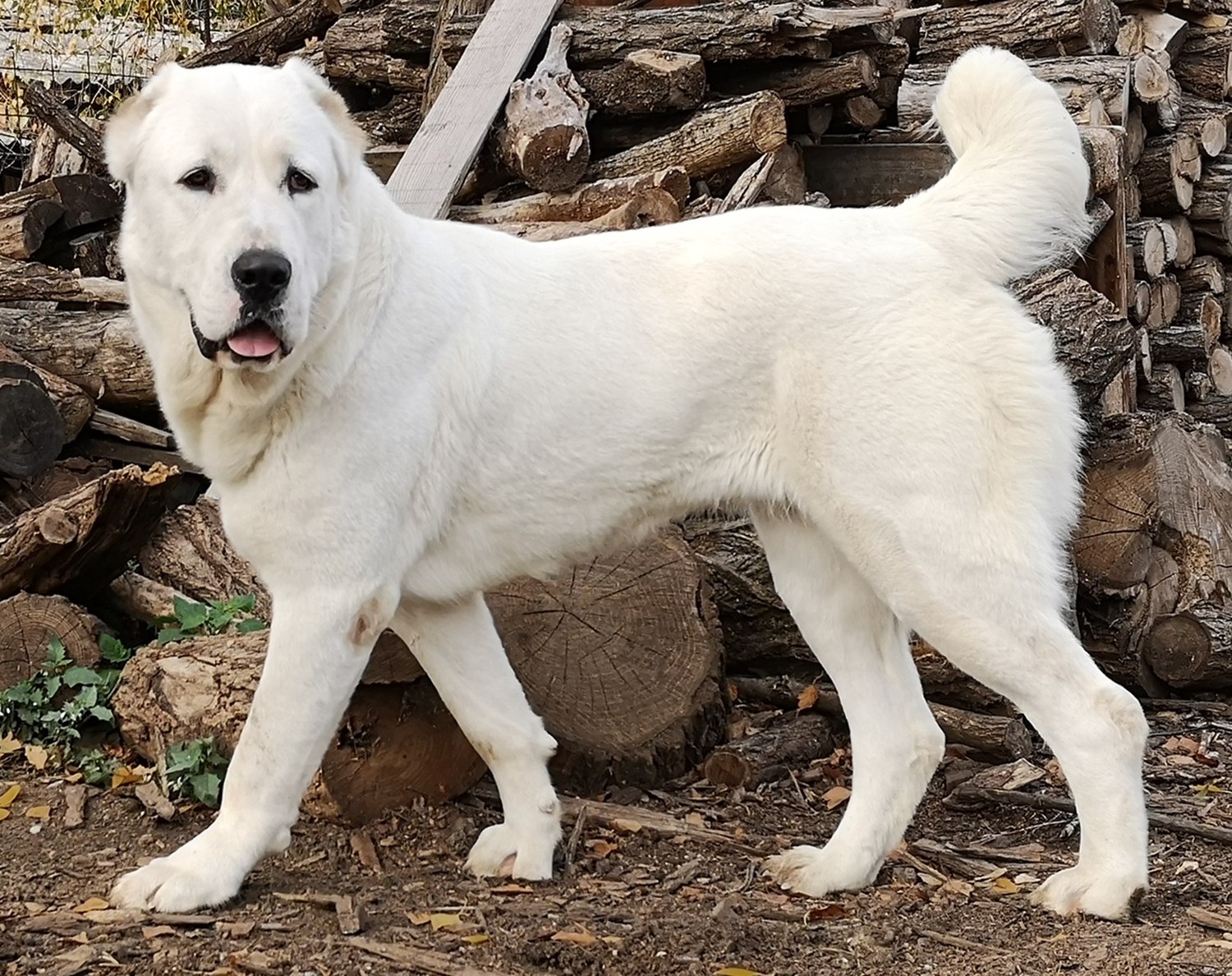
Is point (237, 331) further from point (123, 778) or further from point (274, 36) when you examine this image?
point (274, 36)

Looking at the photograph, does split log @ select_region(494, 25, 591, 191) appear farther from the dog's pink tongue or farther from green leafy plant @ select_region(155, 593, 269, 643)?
the dog's pink tongue

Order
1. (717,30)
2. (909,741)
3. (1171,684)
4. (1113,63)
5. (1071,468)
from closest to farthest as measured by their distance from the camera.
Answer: (1071,468)
(909,741)
(1171,684)
(717,30)
(1113,63)

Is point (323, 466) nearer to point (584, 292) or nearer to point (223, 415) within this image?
point (223, 415)

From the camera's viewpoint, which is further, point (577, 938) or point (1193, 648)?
point (1193, 648)

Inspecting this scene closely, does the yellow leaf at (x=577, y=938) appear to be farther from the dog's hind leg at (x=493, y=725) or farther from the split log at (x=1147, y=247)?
the split log at (x=1147, y=247)

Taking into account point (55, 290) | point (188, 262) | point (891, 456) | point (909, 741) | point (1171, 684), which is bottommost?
point (1171, 684)

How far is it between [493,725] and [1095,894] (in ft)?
4.82

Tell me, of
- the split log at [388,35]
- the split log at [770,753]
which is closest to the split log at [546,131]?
the split log at [388,35]

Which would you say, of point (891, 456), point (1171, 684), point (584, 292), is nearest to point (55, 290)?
point (584, 292)

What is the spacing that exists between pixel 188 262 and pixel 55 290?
3.42m

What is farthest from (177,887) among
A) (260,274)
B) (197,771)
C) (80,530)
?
(80,530)

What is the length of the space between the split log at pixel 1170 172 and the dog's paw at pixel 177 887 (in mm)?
5649

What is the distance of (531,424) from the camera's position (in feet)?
11.2

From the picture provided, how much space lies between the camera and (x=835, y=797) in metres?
4.27
